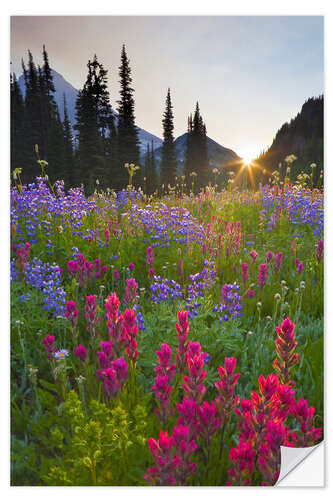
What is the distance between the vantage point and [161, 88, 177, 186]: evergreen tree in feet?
9.73

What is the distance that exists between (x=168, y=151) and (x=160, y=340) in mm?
Result: 2149

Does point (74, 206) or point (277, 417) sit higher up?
point (74, 206)

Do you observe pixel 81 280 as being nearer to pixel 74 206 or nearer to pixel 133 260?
pixel 133 260

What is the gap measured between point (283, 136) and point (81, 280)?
214cm

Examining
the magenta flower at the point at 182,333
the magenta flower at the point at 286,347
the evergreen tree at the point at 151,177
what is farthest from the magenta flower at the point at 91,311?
the evergreen tree at the point at 151,177

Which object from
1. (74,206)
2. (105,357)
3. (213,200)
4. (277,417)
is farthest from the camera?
(213,200)

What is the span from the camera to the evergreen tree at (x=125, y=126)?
2.86 metres

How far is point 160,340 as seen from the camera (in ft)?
7.32

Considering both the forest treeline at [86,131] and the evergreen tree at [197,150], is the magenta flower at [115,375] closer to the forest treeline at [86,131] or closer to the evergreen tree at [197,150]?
the forest treeline at [86,131]

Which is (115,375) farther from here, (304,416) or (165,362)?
(304,416)

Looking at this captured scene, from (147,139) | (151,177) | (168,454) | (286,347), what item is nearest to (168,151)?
(147,139)

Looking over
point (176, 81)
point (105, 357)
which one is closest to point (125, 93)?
point (176, 81)

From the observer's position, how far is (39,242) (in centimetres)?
329

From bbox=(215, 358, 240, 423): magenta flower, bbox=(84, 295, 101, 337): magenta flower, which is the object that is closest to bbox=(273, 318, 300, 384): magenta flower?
bbox=(215, 358, 240, 423): magenta flower
